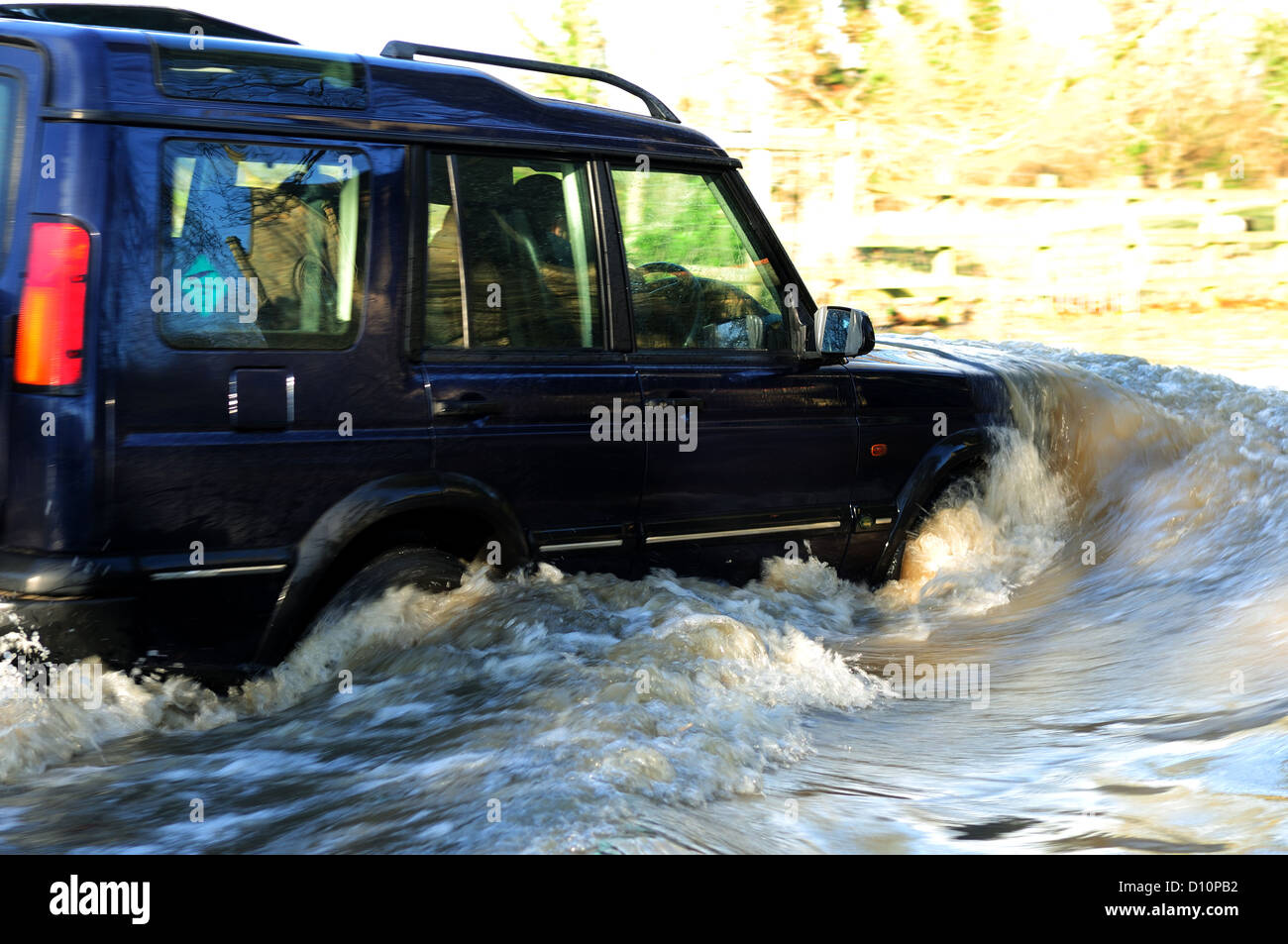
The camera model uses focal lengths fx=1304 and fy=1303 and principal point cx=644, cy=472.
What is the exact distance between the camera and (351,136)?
3777 mm

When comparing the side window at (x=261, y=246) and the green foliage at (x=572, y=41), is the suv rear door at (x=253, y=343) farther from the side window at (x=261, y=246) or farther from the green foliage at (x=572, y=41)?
the green foliage at (x=572, y=41)

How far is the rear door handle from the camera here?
12.8 ft

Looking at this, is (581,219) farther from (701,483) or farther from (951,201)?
(951,201)

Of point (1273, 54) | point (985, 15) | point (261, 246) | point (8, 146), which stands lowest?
point (261, 246)

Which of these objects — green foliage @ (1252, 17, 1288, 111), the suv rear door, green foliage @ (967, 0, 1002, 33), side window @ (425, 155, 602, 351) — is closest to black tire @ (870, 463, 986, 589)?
side window @ (425, 155, 602, 351)

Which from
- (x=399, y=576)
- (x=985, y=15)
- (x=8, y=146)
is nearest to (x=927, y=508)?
(x=399, y=576)

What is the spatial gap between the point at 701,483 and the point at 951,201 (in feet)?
43.3

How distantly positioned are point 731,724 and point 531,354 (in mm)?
1318

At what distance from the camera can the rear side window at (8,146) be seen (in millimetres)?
3344

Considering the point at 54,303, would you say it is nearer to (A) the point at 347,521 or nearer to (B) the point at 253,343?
(B) the point at 253,343

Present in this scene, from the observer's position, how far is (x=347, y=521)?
374cm

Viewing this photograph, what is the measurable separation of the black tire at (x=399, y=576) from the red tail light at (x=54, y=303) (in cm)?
100

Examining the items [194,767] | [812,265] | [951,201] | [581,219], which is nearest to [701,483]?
[581,219]

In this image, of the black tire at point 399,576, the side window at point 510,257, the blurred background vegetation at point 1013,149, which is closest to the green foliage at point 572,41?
the blurred background vegetation at point 1013,149
